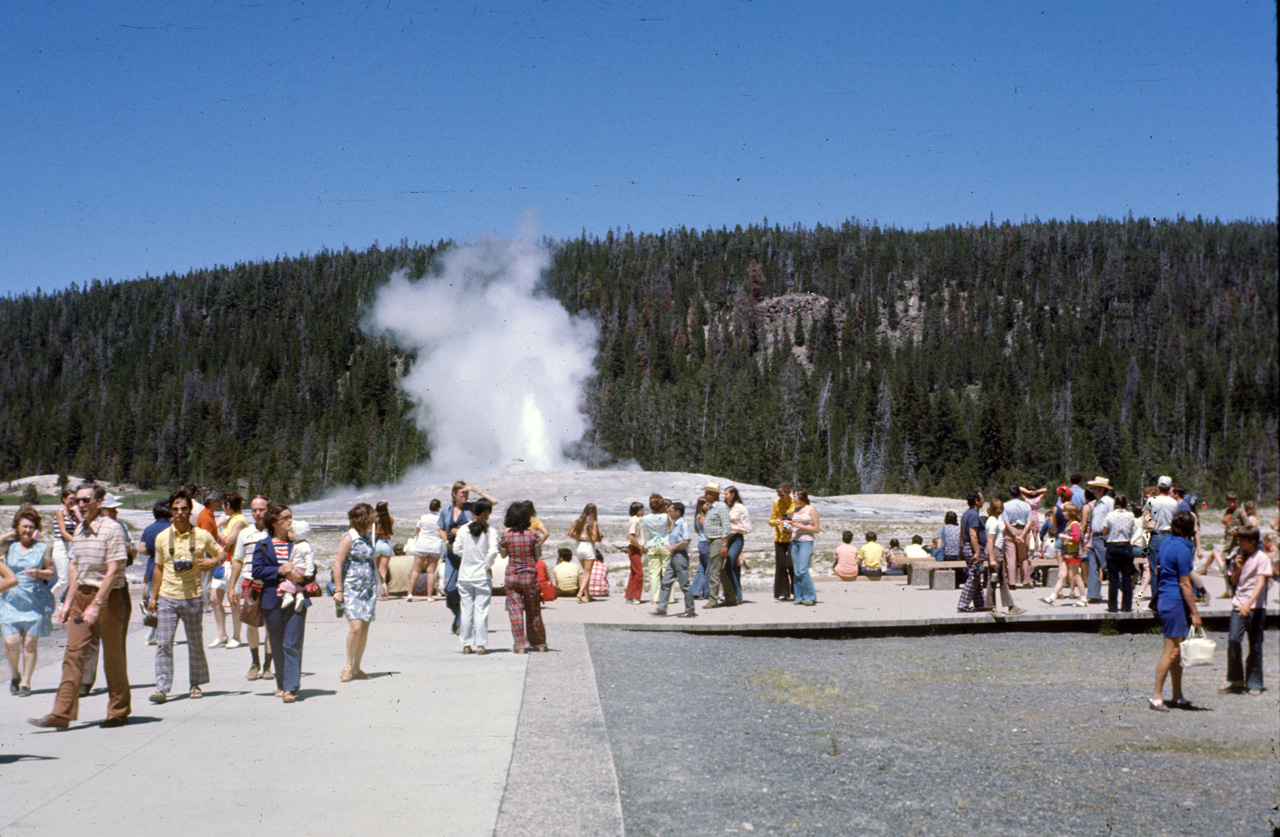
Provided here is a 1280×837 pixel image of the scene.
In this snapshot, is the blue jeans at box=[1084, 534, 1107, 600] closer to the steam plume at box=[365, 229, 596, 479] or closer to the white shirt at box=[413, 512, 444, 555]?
the white shirt at box=[413, 512, 444, 555]

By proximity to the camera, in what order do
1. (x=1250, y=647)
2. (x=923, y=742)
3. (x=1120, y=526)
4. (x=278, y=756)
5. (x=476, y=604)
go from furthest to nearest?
(x=1120, y=526) < (x=476, y=604) < (x=1250, y=647) < (x=923, y=742) < (x=278, y=756)

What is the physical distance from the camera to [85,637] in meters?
7.59

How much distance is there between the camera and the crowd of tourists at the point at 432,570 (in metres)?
7.92

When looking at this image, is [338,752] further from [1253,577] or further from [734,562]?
[734,562]

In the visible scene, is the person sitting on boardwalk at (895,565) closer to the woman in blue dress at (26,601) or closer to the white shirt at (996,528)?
the white shirt at (996,528)

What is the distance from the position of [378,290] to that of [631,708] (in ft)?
541

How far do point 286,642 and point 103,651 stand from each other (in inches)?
55.6

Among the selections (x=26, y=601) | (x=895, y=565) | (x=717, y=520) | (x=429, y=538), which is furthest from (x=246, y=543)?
(x=895, y=565)

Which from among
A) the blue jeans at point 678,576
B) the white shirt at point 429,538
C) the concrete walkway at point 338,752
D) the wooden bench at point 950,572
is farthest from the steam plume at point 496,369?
the concrete walkway at point 338,752

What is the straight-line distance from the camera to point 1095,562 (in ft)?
48.5

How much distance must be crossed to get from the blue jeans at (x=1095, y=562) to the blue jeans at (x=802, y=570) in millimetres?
3897

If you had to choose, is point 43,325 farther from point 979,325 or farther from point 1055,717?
point 1055,717

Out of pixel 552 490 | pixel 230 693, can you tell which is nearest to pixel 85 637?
pixel 230 693

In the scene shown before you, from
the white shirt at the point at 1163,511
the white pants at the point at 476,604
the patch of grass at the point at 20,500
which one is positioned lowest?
the patch of grass at the point at 20,500
